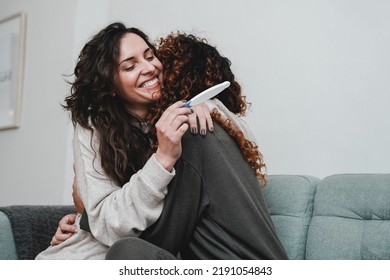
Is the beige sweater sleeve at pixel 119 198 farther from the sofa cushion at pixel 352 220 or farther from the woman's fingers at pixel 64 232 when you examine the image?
the sofa cushion at pixel 352 220

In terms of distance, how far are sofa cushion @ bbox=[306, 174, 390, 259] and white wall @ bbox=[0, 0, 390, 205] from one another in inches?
10.4

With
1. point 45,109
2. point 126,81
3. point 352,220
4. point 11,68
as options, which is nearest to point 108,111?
point 126,81

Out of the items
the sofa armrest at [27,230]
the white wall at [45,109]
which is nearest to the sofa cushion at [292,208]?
the sofa armrest at [27,230]

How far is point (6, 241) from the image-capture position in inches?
63.8

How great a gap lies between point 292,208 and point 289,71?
612mm

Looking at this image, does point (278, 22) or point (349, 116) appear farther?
point (278, 22)

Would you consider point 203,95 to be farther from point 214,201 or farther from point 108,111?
point 108,111

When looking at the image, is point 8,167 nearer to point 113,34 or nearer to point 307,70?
point 113,34

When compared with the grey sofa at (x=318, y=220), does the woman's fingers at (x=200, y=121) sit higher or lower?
higher

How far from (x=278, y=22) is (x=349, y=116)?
50 cm

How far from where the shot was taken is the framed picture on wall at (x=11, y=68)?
2.89 m

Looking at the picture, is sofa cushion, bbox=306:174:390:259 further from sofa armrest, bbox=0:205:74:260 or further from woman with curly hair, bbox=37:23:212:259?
sofa armrest, bbox=0:205:74:260
